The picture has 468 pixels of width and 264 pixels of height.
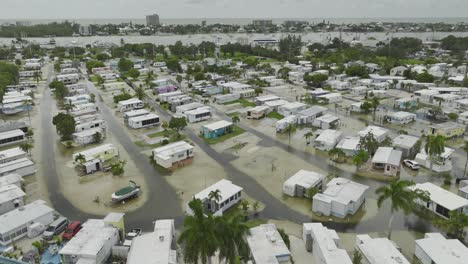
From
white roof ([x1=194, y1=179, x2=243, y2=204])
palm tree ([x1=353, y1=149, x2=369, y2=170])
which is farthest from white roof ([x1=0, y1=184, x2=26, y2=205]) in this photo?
palm tree ([x1=353, y1=149, x2=369, y2=170])

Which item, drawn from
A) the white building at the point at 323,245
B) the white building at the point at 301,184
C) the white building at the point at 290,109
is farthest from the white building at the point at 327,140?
the white building at the point at 323,245

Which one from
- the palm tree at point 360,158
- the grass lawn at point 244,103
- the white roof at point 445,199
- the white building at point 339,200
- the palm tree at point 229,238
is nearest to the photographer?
the palm tree at point 229,238

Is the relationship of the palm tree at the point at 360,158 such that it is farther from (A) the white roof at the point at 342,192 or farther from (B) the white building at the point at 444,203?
(B) the white building at the point at 444,203

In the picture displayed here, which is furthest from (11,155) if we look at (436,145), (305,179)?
(436,145)

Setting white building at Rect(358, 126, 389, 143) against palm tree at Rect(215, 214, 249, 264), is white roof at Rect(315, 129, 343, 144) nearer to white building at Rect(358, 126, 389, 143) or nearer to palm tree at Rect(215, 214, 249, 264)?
white building at Rect(358, 126, 389, 143)

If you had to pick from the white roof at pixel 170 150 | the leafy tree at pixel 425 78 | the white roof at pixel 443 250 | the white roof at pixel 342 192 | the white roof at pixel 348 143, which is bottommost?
the white roof at pixel 443 250

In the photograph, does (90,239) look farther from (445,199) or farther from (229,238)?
(445,199)

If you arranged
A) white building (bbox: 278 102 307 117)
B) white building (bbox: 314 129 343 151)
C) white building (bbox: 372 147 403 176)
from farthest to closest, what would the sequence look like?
white building (bbox: 278 102 307 117) → white building (bbox: 314 129 343 151) → white building (bbox: 372 147 403 176)
